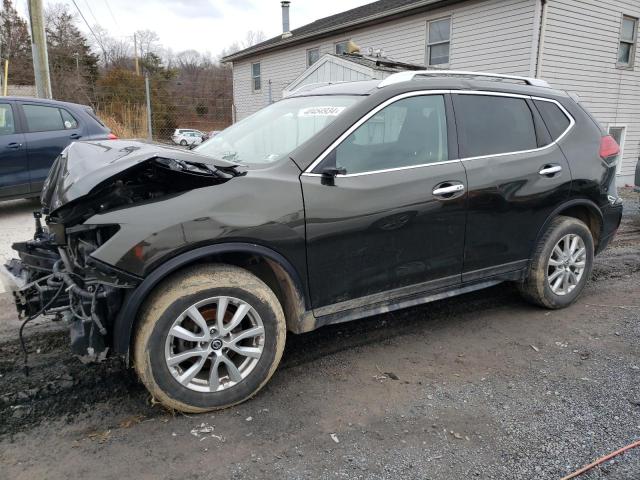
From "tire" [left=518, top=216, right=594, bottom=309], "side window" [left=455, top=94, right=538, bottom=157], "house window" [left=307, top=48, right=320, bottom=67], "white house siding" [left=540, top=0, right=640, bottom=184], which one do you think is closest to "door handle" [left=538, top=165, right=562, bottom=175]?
"side window" [left=455, top=94, right=538, bottom=157]

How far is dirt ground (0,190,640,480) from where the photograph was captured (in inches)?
92.0

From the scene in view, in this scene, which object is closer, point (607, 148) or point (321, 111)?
point (321, 111)

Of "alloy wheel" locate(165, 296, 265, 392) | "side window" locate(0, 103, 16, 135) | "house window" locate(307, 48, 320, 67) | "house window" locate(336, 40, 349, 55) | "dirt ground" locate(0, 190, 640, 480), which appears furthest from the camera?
"house window" locate(307, 48, 320, 67)

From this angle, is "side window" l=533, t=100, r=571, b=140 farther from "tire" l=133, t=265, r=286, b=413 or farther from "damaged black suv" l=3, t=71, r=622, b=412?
"tire" l=133, t=265, r=286, b=413

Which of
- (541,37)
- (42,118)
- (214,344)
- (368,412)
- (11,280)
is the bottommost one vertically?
(368,412)

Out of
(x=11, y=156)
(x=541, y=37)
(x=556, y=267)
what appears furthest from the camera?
(x=541, y=37)

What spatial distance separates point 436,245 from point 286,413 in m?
1.49

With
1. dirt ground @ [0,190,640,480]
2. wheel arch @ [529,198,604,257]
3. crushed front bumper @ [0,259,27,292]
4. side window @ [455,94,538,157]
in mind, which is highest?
side window @ [455,94,538,157]

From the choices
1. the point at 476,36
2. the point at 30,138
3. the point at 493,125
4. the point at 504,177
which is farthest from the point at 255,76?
the point at 504,177

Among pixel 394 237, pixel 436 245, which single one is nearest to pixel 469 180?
pixel 436 245

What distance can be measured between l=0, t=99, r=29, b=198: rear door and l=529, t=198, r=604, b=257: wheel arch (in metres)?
6.82

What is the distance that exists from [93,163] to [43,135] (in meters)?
5.31

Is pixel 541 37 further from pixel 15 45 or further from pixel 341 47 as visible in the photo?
pixel 15 45

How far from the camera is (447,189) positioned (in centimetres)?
329
